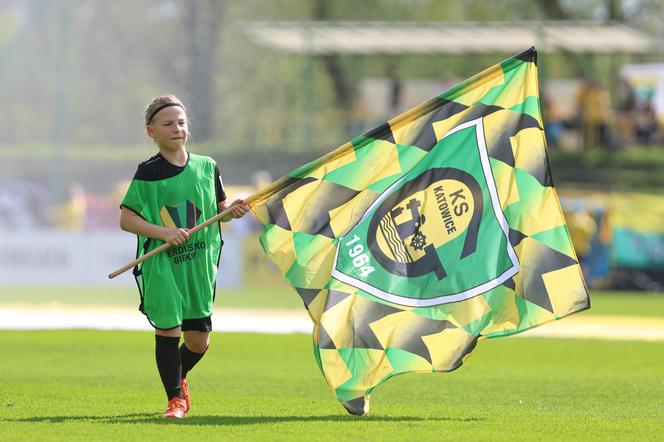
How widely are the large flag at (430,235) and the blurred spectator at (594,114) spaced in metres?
27.7

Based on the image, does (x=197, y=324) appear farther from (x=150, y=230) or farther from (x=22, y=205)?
(x=22, y=205)

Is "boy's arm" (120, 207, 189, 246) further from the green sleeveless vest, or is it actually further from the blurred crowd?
the blurred crowd

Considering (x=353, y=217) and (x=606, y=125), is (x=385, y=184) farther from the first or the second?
(x=606, y=125)

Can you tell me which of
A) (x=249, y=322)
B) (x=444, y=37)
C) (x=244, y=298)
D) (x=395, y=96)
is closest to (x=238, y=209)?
(x=249, y=322)

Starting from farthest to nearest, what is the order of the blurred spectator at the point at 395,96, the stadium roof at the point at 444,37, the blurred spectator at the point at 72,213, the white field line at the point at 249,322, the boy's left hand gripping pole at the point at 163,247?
the blurred spectator at the point at 395,96 → the stadium roof at the point at 444,37 → the blurred spectator at the point at 72,213 → the white field line at the point at 249,322 → the boy's left hand gripping pole at the point at 163,247

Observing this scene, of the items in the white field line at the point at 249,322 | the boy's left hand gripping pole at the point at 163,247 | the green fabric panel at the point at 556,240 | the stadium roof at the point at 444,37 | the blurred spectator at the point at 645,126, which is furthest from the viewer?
the blurred spectator at the point at 645,126

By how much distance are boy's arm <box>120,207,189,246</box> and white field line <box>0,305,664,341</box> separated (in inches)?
421

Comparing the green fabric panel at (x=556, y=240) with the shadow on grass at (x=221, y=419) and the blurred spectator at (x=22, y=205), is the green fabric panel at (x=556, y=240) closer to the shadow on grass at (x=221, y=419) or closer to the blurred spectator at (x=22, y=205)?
the shadow on grass at (x=221, y=419)

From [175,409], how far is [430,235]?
1.95m

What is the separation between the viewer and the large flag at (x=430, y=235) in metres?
8.96

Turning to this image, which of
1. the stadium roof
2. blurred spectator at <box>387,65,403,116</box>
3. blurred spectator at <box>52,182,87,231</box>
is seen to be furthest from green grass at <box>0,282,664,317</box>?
blurred spectator at <box>387,65,403,116</box>

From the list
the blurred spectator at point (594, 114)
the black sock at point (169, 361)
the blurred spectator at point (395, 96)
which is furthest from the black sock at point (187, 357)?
the blurred spectator at point (395, 96)

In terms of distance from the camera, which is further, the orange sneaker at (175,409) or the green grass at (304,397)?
the orange sneaker at (175,409)

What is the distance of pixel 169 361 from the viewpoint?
28.7 feet
